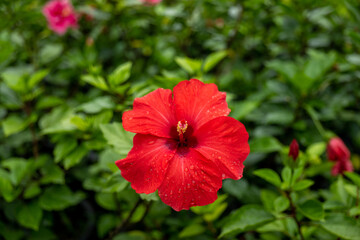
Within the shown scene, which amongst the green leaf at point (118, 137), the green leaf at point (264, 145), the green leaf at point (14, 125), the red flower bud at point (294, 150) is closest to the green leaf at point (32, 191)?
the green leaf at point (14, 125)

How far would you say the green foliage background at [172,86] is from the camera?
1.08 m

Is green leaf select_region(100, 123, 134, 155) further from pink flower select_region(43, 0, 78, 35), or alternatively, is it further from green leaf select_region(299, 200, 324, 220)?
pink flower select_region(43, 0, 78, 35)

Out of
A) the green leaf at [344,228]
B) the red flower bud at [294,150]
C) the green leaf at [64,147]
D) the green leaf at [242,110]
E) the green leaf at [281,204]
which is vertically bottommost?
the green leaf at [344,228]

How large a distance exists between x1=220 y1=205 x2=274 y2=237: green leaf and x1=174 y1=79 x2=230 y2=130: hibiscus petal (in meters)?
0.41

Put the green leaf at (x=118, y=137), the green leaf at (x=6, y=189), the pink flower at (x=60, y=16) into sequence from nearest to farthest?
the green leaf at (x=118, y=137) → the green leaf at (x=6, y=189) → the pink flower at (x=60, y=16)

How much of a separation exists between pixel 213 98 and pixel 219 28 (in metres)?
1.39

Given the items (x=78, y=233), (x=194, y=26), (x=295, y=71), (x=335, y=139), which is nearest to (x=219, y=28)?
(x=194, y=26)

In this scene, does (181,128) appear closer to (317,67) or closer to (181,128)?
(181,128)

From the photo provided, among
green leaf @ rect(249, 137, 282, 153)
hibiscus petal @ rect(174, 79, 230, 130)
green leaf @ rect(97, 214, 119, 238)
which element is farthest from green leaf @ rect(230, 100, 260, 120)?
green leaf @ rect(97, 214, 119, 238)

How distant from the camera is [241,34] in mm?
1932

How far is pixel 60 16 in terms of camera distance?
6.74ft

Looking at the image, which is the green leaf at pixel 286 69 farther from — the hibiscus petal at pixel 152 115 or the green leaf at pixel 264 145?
the hibiscus petal at pixel 152 115

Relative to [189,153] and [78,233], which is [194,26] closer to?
[189,153]

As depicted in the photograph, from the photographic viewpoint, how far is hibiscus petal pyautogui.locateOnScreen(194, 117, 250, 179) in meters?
0.74
